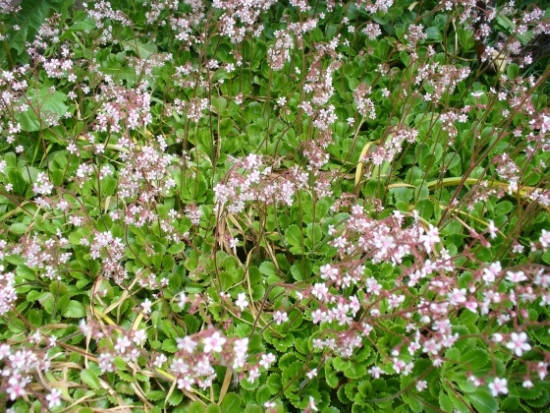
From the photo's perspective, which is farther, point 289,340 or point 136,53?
point 136,53

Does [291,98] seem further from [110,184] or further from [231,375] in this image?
[231,375]

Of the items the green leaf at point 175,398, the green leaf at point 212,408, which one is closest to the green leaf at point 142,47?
the green leaf at point 175,398

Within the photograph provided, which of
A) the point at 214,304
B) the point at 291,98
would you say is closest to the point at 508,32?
the point at 291,98

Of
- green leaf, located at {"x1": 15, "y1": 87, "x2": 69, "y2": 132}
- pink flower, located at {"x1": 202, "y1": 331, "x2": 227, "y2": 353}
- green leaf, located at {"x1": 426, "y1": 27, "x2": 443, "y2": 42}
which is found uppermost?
green leaf, located at {"x1": 426, "y1": 27, "x2": 443, "y2": 42}

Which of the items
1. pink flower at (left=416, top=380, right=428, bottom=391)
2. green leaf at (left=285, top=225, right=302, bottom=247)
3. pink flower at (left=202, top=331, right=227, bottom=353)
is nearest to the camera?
pink flower at (left=202, top=331, right=227, bottom=353)

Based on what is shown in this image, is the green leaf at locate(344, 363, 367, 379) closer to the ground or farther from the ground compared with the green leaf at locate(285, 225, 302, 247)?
closer to the ground

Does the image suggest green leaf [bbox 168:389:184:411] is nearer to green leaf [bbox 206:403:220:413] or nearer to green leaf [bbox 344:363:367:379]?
green leaf [bbox 206:403:220:413]

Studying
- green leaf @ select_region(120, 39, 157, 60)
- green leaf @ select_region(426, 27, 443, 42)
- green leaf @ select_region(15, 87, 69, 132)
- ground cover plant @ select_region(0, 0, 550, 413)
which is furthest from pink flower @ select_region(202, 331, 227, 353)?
green leaf @ select_region(426, 27, 443, 42)

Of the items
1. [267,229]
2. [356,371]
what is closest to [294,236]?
[267,229]
